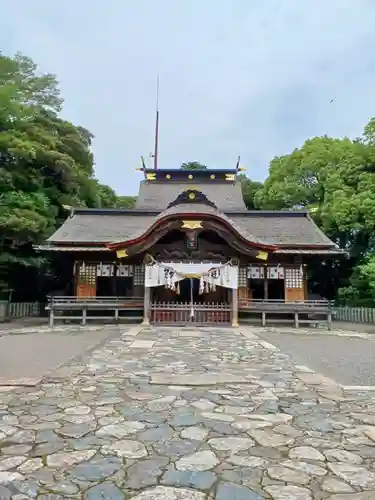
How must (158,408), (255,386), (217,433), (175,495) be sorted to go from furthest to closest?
(255,386)
(158,408)
(217,433)
(175,495)

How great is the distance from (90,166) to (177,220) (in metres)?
13.0

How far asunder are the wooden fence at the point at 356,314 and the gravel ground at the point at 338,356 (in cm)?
627

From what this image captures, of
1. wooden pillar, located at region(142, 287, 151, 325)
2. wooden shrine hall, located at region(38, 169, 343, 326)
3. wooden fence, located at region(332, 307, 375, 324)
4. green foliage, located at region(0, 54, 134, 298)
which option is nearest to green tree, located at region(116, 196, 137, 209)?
green foliage, located at region(0, 54, 134, 298)

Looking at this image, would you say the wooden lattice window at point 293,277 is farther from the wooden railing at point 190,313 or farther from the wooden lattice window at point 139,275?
the wooden lattice window at point 139,275

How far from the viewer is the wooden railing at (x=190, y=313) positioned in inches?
620

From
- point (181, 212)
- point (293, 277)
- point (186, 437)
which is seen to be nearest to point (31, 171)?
point (181, 212)

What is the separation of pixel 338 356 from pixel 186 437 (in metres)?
6.05

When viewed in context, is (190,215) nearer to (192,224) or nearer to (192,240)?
(192,224)

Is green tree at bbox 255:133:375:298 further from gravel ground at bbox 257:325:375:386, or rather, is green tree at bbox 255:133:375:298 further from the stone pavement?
the stone pavement

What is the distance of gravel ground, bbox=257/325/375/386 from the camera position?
251 inches

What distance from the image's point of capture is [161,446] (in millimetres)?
3236

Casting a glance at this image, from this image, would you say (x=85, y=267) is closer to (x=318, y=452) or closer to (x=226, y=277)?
(x=226, y=277)

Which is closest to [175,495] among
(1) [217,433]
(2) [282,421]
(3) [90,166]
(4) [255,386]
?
(1) [217,433]

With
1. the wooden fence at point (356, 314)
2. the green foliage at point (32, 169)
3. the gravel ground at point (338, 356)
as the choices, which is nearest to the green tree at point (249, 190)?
the green foliage at point (32, 169)
